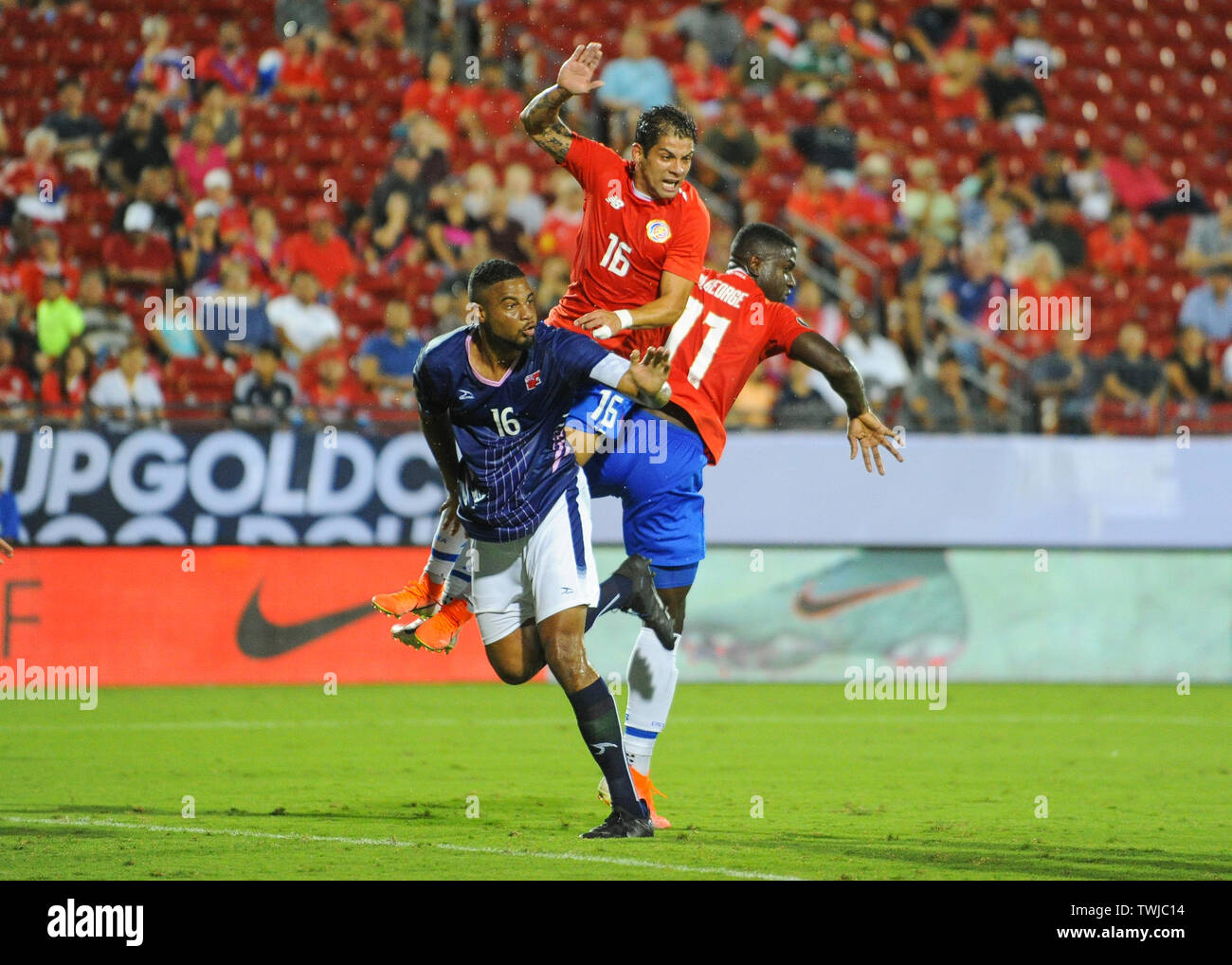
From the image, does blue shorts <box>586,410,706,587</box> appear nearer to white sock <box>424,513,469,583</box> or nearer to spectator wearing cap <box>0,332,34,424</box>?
white sock <box>424,513,469,583</box>

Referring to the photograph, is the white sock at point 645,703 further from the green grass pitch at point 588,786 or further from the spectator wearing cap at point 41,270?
the spectator wearing cap at point 41,270

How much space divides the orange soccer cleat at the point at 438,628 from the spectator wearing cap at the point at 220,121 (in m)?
9.68

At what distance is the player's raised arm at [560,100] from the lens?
25.0ft

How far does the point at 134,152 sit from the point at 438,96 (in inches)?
111

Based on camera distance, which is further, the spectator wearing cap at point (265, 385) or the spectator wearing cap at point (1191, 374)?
the spectator wearing cap at point (1191, 374)

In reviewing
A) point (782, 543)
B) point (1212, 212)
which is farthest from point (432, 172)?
point (1212, 212)

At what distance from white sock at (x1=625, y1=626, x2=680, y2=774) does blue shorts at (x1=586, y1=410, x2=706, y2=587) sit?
0.42 meters
